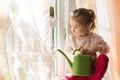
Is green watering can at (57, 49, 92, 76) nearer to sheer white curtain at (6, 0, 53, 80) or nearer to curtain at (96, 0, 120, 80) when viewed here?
sheer white curtain at (6, 0, 53, 80)

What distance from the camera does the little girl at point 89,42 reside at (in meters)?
1.30

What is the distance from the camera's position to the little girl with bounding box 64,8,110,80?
51.1 inches

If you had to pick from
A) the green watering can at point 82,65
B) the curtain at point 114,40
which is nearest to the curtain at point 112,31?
the curtain at point 114,40

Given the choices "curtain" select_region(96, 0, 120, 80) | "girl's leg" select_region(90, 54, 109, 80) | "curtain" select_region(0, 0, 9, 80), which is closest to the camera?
"curtain" select_region(0, 0, 9, 80)

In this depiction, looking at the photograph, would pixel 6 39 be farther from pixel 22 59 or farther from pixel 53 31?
pixel 53 31

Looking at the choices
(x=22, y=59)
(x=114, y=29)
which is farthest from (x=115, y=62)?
(x=22, y=59)

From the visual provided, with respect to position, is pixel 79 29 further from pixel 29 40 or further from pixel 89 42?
pixel 29 40

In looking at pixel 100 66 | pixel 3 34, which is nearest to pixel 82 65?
pixel 100 66

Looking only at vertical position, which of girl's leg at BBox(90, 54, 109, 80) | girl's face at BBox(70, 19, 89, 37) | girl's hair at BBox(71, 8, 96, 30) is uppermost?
girl's hair at BBox(71, 8, 96, 30)

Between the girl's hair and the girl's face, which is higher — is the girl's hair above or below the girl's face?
above

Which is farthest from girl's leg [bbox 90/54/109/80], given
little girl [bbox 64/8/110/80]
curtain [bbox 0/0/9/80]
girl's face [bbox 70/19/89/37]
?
curtain [bbox 0/0/9/80]

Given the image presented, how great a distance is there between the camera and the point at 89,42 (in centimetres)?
136

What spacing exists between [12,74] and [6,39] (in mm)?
161

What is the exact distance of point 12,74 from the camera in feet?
3.97
